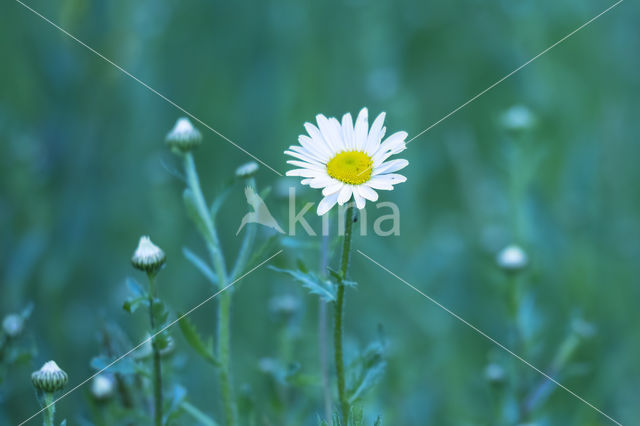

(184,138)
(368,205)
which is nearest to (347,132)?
(184,138)

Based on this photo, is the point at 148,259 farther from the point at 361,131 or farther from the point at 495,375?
the point at 495,375

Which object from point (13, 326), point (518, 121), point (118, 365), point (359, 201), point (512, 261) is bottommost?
point (118, 365)

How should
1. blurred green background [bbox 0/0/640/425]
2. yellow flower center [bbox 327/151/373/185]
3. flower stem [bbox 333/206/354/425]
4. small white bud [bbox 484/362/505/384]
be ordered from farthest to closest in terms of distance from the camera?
blurred green background [bbox 0/0/640/425], small white bud [bbox 484/362/505/384], yellow flower center [bbox 327/151/373/185], flower stem [bbox 333/206/354/425]

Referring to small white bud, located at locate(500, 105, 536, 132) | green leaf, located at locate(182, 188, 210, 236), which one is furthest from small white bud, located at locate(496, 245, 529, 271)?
green leaf, located at locate(182, 188, 210, 236)

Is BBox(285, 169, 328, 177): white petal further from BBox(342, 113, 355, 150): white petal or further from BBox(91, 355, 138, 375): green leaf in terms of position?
BBox(91, 355, 138, 375): green leaf

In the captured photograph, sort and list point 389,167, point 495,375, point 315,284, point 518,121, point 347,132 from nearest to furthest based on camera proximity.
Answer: point 315,284
point 389,167
point 347,132
point 495,375
point 518,121

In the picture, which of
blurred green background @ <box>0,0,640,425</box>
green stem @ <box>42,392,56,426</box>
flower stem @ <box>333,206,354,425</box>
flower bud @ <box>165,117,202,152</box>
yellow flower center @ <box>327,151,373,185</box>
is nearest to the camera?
green stem @ <box>42,392,56,426</box>
